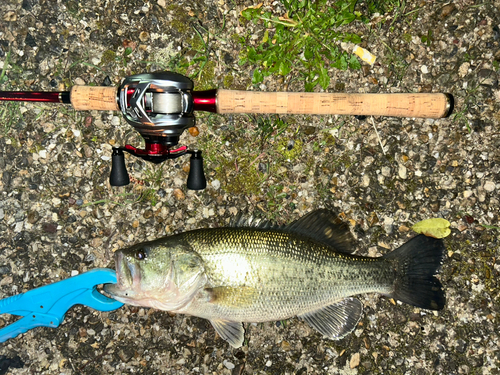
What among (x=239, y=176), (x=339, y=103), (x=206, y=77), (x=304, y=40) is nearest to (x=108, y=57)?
(x=206, y=77)

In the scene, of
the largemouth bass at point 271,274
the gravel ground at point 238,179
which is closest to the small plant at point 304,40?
the gravel ground at point 238,179

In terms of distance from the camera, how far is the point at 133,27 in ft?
11.0

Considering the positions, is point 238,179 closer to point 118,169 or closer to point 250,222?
point 250,222

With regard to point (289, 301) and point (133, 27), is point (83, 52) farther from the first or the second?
point (289, 301)

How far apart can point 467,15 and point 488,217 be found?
6.24 feet

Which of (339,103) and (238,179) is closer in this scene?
(339,103)

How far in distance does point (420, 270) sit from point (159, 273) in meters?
2.26

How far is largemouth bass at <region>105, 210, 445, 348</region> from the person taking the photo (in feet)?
9.42

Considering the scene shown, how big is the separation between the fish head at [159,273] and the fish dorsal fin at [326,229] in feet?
2.99

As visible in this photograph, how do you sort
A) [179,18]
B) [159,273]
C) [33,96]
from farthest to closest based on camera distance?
[179,18] < [33,96] < [159,273]

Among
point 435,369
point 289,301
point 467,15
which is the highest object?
point 467,15

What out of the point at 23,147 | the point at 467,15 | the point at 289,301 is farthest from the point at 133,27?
the point at 467,15

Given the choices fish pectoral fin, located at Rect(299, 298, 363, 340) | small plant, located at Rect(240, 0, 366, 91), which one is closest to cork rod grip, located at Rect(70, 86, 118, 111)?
small plant, located at Rect(240, 0, 366, 91)

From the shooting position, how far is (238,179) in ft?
11.3
